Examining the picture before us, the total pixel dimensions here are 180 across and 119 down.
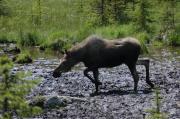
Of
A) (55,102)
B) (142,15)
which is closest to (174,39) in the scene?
(142,15)

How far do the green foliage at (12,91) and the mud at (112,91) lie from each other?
8.00 metres

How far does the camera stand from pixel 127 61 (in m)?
21.0

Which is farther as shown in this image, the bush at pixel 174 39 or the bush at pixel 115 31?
the bush at pixel 115 31

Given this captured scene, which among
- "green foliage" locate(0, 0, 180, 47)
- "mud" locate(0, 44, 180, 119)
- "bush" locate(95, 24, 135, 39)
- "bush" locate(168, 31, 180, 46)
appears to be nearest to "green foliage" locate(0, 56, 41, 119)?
"mud" locate(0, 44, 180, 119)

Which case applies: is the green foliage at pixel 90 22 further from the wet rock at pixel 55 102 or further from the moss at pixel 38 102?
the moss at pixel 38 102

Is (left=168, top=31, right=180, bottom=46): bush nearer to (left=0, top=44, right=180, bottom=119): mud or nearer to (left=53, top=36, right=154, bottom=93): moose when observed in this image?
(left=0, top=44, right=180, bottom=119): mud

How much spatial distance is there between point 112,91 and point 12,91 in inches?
500

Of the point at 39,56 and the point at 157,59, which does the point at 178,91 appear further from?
the point at 39,56

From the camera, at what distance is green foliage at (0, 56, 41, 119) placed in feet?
28.3

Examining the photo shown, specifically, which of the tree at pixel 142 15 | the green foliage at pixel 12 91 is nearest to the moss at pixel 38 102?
the green foliage at pixel 12 91

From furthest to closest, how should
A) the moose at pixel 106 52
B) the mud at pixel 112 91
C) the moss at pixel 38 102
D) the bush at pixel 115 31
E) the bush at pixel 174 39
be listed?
the bush at pixel 115 31, the bush at pixel 174 39, the moose at pixel 106 52, the moss at pixel 38 102, the mud at pixel 112 91

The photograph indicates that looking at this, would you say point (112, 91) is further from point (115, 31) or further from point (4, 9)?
point (4, 9)

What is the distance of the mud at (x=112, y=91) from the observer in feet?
56.7

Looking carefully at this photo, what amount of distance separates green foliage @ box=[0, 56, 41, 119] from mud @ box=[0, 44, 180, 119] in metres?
8.00
